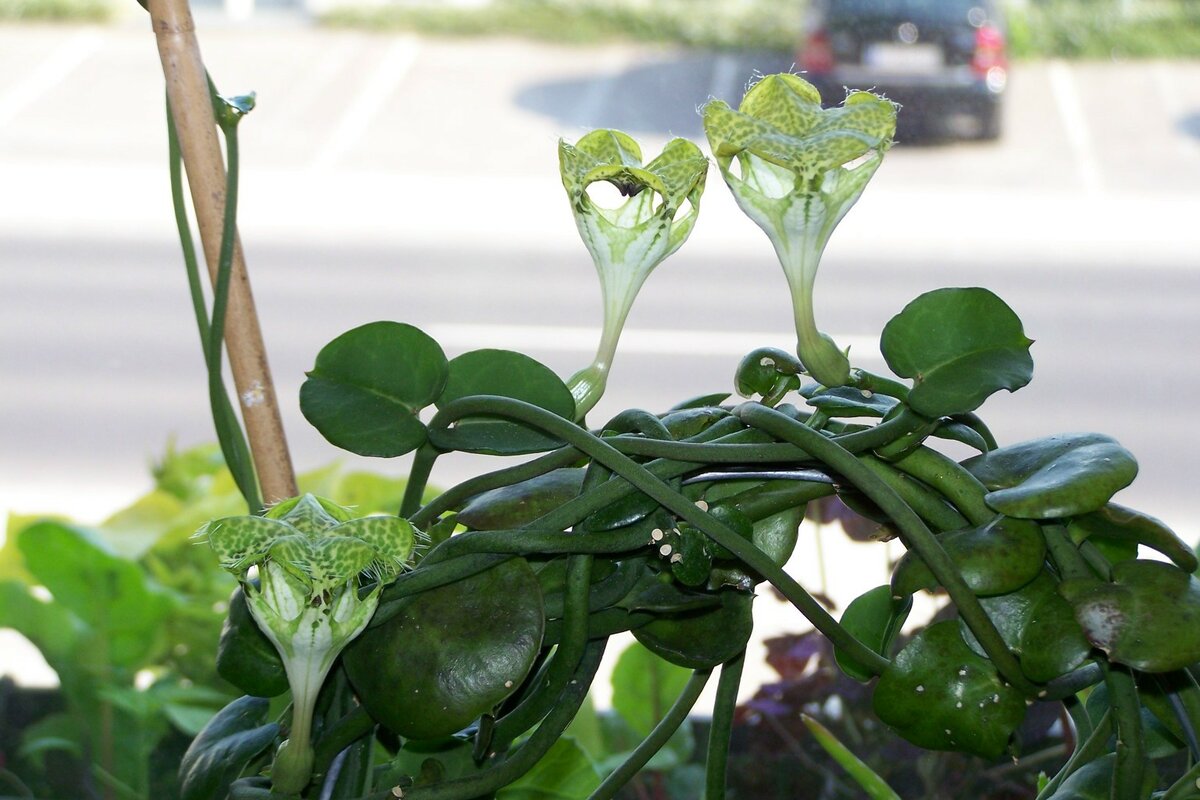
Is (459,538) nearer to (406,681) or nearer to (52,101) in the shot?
(406,681)

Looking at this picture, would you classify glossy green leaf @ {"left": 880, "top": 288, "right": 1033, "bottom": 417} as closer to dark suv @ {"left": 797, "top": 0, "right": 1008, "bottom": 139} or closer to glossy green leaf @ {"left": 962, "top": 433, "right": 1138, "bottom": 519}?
glossy green leaf @ {"left": 962, "top": 433, "right": 1138, "bottom": 519}

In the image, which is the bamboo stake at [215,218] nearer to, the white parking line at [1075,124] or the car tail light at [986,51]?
the car tail light at [986,51]

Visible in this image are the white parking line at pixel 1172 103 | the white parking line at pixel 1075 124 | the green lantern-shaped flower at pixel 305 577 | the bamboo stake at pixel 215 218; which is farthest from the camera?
the white parking line at pixel 1172 103

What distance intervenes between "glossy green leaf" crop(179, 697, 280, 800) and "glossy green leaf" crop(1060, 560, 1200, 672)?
26 cm

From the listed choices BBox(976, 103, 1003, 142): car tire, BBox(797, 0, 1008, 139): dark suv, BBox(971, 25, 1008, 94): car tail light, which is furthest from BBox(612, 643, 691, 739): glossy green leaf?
BBox(976, 103, 1003, 142): car tire

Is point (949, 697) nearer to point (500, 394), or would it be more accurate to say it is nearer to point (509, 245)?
point (500, 394)

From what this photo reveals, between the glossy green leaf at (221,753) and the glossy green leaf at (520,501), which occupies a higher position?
the glossy green leaf at (520,501)

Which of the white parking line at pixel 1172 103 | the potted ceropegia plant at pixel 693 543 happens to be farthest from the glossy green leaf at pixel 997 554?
the white parking line at pixel 1172 103

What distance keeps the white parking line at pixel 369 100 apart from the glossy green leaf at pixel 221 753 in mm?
3775

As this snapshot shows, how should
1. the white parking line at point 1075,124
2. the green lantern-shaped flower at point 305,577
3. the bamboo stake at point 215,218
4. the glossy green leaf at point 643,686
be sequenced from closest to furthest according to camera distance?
the green lantern-shaped flower at point 305,577
the bamboo stake at point 215,218
the glossy green leaf at point 643,686
the white parking line at point 1075,124

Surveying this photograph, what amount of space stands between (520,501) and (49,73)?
17.5 ft

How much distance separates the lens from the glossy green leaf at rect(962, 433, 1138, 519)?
33 cm

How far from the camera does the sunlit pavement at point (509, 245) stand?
8.11 ft

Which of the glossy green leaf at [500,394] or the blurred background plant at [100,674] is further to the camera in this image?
the blurred background plant at [100,674]
